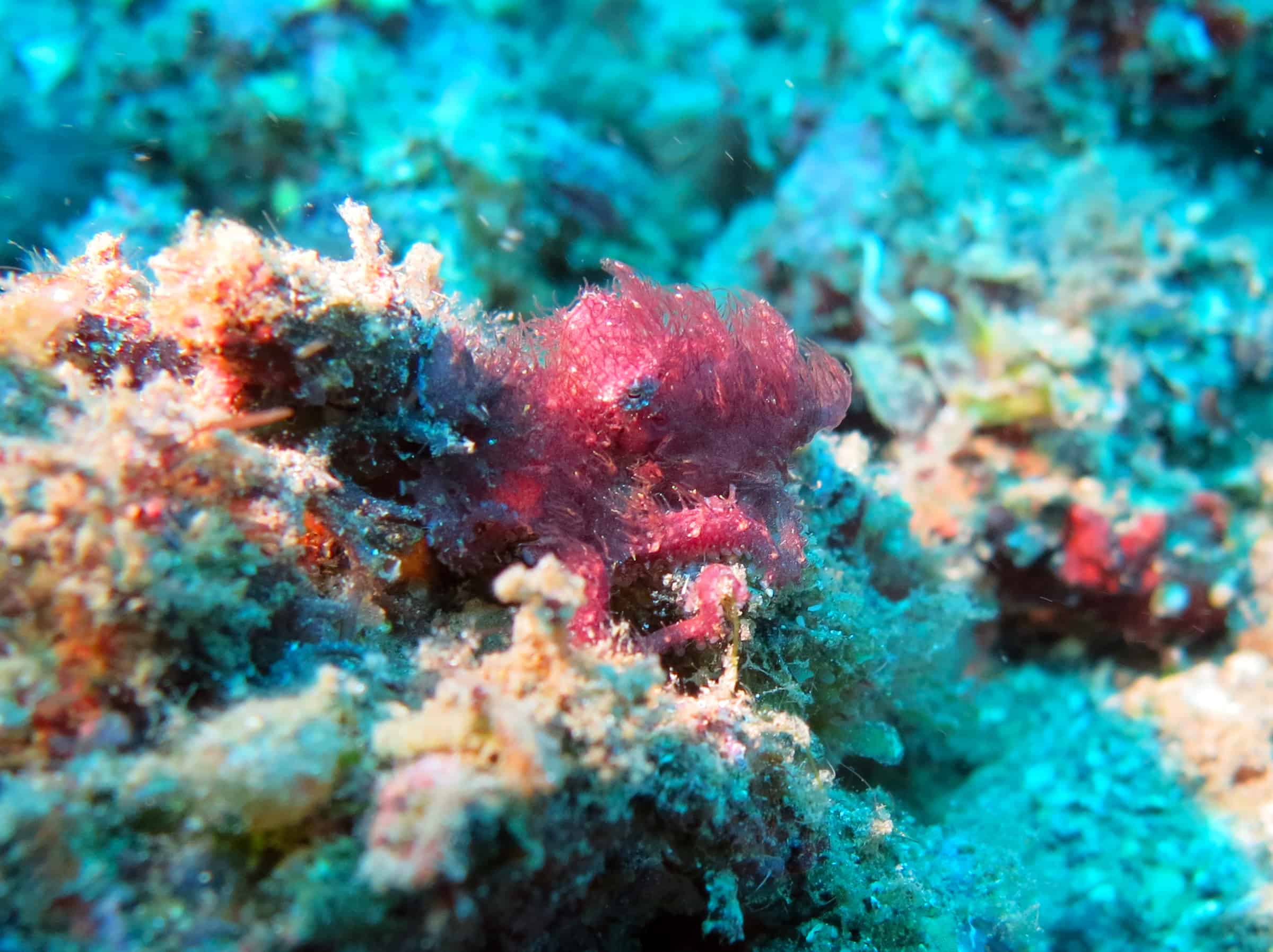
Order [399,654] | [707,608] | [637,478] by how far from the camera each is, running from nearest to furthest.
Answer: [399,654] < [707,608] < [637,478]

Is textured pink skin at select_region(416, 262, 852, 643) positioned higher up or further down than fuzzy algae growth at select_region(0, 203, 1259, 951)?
higher up

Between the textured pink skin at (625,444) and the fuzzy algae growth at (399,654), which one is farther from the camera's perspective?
the textured pink skin at (625,444)

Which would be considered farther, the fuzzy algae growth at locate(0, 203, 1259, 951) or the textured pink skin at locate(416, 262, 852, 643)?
the textured pink skin at locate(416, 262, 852, 643)

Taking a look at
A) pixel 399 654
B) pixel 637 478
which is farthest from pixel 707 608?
pixel 399 654

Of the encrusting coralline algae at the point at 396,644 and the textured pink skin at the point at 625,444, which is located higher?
the textured pink skin at the point at 625,444

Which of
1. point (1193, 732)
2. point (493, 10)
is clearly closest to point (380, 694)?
point (1193, 732)

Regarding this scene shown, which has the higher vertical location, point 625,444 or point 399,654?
point 625,444

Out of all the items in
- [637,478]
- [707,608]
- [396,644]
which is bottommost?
[396,644]

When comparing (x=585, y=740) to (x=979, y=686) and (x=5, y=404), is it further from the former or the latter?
(x=979, y=686)

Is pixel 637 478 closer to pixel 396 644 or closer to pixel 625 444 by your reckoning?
pixel 625 444
